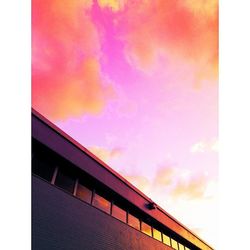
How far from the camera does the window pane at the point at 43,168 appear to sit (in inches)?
333

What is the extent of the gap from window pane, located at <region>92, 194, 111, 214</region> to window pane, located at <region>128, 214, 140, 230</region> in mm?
1763

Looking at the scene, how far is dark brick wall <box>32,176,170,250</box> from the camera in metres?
7.95

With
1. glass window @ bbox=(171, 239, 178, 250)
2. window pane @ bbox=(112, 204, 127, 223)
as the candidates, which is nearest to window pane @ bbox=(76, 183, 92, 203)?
window pane @ bbox=(112, 204, 127, 223)

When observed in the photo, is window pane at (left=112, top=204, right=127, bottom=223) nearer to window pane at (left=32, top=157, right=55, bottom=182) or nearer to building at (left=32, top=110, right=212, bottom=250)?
building at (left=32, top=110, right=212, bottom=250)

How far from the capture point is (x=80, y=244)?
9.18 metres

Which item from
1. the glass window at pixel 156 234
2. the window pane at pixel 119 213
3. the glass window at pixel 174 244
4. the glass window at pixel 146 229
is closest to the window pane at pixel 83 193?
the window pane at pixel 119 213

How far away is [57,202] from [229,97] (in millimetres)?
6314

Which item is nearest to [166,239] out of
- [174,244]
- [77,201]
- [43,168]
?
[174,244]

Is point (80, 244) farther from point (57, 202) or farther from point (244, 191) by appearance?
point (244, 191)

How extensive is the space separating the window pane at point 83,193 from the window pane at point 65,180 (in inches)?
12.1

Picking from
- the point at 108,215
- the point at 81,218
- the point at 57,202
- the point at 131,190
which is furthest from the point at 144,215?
the point at 57,202

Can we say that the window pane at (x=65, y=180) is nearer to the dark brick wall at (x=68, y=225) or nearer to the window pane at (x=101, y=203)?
the dark brick wall at (x=68, y=225)

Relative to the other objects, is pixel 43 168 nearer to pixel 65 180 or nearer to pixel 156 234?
pixel 65 180
